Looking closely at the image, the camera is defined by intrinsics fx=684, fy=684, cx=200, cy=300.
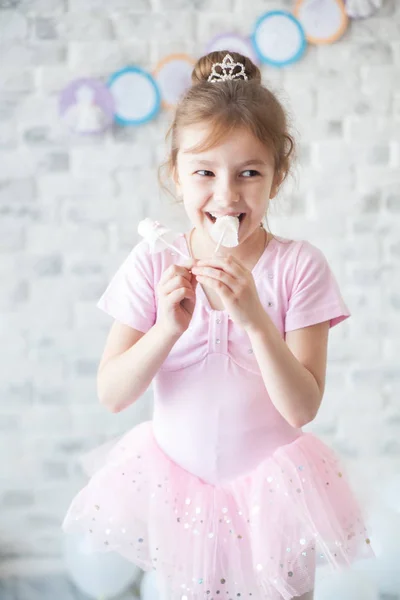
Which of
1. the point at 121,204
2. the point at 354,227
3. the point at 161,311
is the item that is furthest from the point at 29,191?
the point at 161,311

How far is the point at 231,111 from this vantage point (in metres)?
1.08

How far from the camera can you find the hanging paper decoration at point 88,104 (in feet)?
6.38

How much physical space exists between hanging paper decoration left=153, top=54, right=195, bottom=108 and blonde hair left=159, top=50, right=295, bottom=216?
0.78m

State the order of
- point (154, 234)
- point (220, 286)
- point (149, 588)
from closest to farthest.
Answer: point (220, 286), point (154, 234), point (149, 588)

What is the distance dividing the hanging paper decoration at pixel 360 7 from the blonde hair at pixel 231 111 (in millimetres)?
925

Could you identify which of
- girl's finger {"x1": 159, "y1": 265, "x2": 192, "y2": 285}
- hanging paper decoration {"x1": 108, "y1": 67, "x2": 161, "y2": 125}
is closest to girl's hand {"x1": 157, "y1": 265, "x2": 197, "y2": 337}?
girl's finger {"x1": 159, "y1": 265, "x2": 192, "y2": 285}

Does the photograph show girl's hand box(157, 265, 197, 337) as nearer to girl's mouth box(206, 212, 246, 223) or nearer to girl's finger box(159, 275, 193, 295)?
girl's finger box(159, 275, 193, 295)

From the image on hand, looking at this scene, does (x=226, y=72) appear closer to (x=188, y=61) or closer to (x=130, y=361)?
(x=130, y=361)

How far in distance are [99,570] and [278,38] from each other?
1539mm

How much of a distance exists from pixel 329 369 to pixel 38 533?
1052mm

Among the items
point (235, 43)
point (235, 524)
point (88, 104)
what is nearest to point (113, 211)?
point (88, 104)

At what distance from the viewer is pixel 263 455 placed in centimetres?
115

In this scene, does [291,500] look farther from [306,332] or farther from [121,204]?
[121,204]

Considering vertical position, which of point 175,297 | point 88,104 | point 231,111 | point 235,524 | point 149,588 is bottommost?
point 149,588
